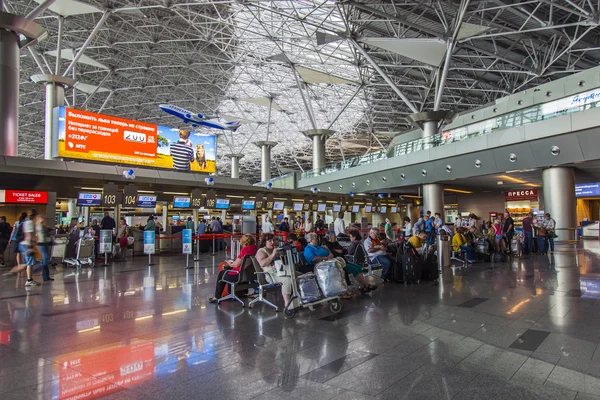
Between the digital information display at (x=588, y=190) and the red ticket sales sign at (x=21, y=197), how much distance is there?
33033mm

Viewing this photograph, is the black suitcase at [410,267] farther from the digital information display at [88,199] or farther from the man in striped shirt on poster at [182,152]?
the man in striped shirt on poster at [182,152]

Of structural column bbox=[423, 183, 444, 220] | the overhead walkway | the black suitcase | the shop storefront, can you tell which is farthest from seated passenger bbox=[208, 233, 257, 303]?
the shop storefront

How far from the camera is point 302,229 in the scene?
2186 centimetres

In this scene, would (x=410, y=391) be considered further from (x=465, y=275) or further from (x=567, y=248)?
(x=567, y=248)

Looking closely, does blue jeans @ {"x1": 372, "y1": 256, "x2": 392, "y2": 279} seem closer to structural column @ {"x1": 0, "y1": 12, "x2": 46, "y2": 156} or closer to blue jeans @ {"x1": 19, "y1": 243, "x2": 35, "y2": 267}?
blue jeans @ {"x1": 19, "y1": 243, "x2": 35, "y2": 267}

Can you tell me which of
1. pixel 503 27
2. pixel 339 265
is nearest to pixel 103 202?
pixel 339 265

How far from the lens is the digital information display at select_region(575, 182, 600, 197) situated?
28737mm

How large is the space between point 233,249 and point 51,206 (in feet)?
31.2

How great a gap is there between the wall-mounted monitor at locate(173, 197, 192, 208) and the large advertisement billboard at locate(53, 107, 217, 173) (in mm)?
3167

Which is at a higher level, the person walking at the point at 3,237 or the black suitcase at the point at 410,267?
the person walking at the point at 3,237

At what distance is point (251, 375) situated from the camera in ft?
12.3

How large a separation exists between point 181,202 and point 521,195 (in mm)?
27179

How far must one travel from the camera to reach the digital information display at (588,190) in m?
28.7

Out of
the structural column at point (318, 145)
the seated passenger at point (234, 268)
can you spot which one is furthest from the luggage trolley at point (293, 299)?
the structural column at point (318, 145)
